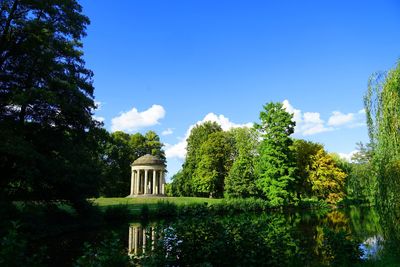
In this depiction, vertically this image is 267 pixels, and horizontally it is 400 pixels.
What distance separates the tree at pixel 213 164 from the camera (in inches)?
2093

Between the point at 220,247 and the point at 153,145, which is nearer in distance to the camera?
the point at 220,247

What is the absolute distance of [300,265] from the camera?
8.45 m

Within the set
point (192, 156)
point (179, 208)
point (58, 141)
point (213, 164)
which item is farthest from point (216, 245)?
point (192, 156)

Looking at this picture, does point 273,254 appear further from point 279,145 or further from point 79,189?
point 279,145

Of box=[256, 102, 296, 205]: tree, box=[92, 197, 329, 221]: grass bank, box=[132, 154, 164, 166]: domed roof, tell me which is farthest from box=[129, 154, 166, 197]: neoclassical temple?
box=[256, 102, 296, 205]: tree

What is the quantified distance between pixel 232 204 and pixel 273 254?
30.1m

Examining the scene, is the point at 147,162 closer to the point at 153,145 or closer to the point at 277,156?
the point at 153,145

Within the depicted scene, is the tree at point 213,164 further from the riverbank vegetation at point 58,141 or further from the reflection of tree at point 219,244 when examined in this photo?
the reflection of tree at point 219,244

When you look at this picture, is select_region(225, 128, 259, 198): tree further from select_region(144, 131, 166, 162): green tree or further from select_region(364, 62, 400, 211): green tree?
select_region(364, 62, 400, 211): green tree

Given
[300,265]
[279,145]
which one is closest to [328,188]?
[279,145]

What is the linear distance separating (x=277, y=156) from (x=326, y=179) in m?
6.90

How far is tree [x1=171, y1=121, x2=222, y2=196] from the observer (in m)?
58.4

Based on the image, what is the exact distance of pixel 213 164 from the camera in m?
53.5

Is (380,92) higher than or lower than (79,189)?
higher
